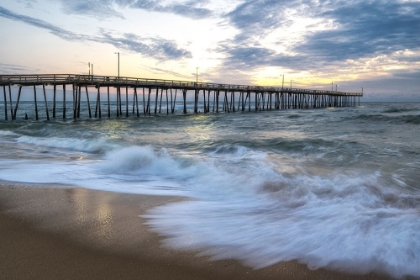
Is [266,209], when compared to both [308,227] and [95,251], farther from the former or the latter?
[95,251]

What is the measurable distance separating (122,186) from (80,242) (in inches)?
114

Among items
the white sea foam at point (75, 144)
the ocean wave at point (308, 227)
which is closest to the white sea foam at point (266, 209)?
the ocean wave at point (308, 227)

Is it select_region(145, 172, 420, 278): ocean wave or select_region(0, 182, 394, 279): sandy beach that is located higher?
select_region(0, 182, 394, 279): sandy beach

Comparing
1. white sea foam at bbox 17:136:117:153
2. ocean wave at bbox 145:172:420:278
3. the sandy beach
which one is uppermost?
the sandy beach

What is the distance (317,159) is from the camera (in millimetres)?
9805

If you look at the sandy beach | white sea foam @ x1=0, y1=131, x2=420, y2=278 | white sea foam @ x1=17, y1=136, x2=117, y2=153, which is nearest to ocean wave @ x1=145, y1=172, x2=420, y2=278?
white sea foam @ x1=0, y1=131, x2=420, y2=278

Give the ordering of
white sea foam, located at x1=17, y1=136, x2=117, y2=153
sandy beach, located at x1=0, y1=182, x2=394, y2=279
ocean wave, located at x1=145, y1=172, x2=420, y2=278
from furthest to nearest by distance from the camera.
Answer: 1. white sea foam, located at x1=17, y1=136, x2=117, y2=153
2. ocean wave, located at x1=145, y1=172, x2=420, y2=278
3. sandy beach, located at x1=0, y1=182, x2=394, y2=279

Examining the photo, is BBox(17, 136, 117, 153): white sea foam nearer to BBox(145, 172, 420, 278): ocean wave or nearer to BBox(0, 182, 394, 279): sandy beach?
BBox(0, 182, 394, 279): sandy beach

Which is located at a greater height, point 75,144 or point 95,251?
point 95,251

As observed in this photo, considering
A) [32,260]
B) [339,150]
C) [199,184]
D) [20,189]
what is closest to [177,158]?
[199,184]

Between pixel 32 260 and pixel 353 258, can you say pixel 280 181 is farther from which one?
pixel 32 260

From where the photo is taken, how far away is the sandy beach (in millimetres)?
2959

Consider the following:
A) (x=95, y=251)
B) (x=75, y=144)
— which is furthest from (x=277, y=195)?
(x=75, y=144)

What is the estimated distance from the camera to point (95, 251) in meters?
3.35
